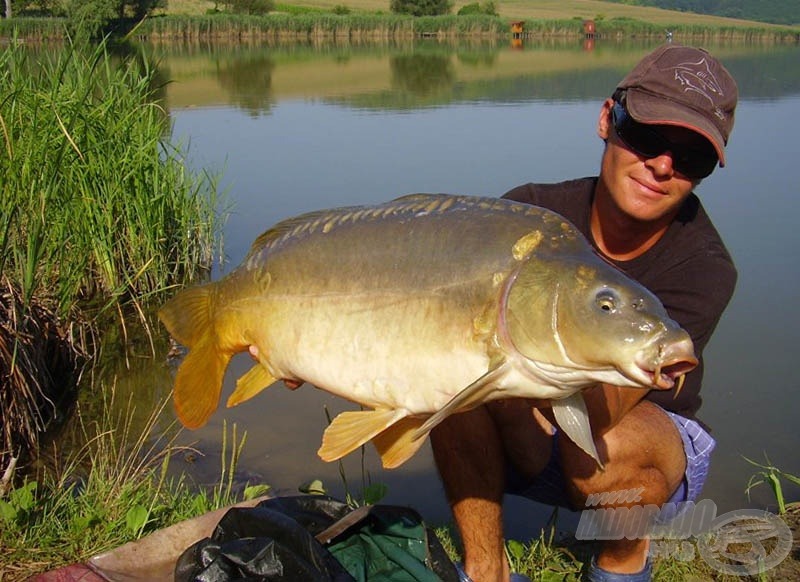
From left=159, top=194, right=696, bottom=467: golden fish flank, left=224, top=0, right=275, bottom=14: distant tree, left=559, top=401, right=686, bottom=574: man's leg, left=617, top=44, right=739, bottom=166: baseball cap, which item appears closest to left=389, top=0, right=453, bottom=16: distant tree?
left=224, top=0, right=275, bottom=14: distant tree

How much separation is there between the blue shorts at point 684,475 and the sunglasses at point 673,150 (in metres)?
0.65

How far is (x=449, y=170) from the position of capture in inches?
351

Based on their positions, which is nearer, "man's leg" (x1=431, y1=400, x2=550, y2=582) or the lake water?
"man's leg" (x1=431, y1=400, x2=550, y2=582)

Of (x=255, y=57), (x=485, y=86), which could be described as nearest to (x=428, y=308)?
(x=485, y=86)

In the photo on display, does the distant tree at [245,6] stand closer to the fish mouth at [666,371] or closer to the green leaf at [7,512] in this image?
the green leaf at [7,512]

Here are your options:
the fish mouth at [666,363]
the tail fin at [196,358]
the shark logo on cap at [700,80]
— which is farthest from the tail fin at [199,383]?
the shark logo on cap at [700,80]

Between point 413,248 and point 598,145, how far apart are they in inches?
362

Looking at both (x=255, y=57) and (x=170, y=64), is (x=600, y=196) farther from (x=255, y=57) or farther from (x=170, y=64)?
(x=255, y=57)

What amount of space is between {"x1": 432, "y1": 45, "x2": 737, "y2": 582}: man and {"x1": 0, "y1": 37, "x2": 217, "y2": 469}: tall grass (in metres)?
1.67

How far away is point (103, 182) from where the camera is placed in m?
4.55

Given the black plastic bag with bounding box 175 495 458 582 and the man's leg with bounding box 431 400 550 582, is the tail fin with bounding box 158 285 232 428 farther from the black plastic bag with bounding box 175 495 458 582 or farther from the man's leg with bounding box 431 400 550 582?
the man's leg with bounding box 431 400 550 582

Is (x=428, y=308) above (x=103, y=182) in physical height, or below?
above

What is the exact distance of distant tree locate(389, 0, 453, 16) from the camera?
49.2m

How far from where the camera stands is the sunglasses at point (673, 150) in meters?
2.22
